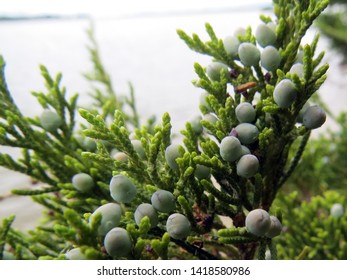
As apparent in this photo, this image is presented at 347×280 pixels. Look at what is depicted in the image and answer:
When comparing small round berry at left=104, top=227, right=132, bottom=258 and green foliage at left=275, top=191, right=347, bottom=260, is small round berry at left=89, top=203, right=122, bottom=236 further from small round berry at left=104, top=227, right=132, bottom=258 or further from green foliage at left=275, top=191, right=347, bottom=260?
green foliage at left=275, top=191, right=347, bottom=260

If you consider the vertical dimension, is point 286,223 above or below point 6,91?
below

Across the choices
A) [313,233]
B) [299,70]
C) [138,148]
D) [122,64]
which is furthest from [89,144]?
[122,64]

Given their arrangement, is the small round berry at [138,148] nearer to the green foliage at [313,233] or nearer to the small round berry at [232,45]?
the small round berry at [232,45]

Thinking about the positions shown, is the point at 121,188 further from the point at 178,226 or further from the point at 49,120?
the point at 49,120

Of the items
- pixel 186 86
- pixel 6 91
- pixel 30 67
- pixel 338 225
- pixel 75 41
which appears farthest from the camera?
pixel 75 41
